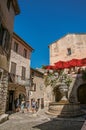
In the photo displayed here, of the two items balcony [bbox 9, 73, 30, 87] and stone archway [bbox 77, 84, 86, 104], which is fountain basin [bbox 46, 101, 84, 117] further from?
balcony [bbox 9, 73, 30, 87]

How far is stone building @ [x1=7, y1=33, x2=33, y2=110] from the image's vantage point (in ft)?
58.7

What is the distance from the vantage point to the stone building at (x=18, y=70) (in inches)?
704

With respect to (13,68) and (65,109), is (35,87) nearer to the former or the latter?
(13,68)

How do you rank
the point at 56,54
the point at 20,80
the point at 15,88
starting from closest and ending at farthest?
the point at 15,88
the point at 20,80
the point at 56,54

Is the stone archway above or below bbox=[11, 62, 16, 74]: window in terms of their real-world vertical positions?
below

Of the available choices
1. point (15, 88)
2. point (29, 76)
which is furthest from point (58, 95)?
point (29, 76)

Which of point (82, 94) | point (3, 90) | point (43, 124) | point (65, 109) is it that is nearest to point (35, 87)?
point (82, 94)

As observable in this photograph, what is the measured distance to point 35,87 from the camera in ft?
78.1

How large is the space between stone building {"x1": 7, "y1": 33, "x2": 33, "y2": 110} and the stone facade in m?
4.75

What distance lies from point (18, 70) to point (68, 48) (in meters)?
9.57

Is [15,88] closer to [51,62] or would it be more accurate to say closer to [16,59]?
[16,59]

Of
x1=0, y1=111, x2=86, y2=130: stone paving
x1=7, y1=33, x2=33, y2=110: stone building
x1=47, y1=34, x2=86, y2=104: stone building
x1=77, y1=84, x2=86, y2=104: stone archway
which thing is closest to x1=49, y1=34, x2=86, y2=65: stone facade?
x1=47, y1=34, x2=86, y2=104: stone building

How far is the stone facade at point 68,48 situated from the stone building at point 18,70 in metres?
4.75

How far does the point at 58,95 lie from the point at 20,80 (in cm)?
686
